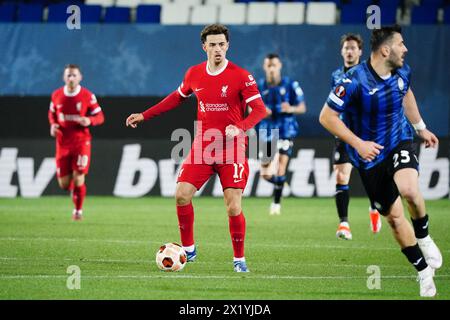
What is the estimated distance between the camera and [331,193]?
20.6 meters

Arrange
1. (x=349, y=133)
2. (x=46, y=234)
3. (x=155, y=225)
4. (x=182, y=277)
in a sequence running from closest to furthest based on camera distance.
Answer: (x=349, y=133) < (x=182, y=277) < (x=46, y=234) < (x=155, y=225)

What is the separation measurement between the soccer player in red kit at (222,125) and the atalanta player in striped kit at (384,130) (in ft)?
4.68

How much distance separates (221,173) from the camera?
9.95m

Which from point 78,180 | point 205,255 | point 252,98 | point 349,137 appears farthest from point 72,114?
point 349,137

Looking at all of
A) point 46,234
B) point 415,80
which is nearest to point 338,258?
point 46,234

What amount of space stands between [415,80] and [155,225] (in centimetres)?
838

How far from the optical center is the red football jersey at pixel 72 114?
16.8m

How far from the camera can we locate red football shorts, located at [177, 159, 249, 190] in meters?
9.84

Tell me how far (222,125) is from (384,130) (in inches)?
75.5

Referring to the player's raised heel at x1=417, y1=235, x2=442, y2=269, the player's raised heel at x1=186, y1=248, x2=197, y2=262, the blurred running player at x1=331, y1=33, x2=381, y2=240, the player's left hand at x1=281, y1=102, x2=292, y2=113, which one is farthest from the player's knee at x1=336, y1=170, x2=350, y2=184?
the player's raised heel at x1=417, y1=235, x2=442, y2=269

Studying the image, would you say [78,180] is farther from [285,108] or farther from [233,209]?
[233,209]

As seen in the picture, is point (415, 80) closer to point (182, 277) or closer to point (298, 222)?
point (298, 222)

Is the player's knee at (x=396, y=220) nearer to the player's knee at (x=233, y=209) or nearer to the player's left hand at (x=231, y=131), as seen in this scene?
the player's left hand at (x=231, y=131)

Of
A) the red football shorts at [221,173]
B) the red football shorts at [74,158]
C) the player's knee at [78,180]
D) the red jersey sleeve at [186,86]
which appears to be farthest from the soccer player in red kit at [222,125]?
the red football shorts at [74,158]
